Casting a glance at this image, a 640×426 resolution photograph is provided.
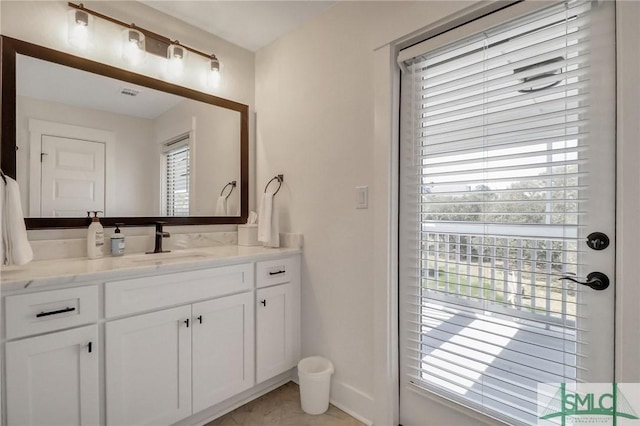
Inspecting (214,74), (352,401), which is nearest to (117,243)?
(214,74)

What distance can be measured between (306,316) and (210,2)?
2.08m

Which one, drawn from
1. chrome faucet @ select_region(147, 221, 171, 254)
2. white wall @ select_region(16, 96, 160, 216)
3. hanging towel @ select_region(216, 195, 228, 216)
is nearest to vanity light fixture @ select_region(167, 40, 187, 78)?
white wall @ select_region(16, 96, 160, 216)

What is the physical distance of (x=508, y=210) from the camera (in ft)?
4.11

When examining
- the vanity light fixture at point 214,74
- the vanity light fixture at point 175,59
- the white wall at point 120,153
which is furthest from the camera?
the vanity light fixture at point 214,74

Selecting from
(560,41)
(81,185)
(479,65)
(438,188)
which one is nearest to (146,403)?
(81,185)

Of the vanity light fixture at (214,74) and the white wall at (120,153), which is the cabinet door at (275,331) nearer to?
the white wall at (120,153)

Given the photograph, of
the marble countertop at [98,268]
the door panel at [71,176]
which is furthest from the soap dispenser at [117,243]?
the door panel at [71,176]

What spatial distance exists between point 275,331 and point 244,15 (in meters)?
2.04

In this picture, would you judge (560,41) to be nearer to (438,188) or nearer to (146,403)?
(438,188)

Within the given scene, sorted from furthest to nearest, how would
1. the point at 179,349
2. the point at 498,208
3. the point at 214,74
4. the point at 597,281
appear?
the point at 214,74 → the point at 179,349 → the point at 498,208 → the point at 597,281

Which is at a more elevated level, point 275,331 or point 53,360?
point 53,360

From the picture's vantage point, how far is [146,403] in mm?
1410

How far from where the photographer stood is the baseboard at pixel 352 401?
1.67 m

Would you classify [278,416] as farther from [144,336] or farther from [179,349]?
[144,336]
